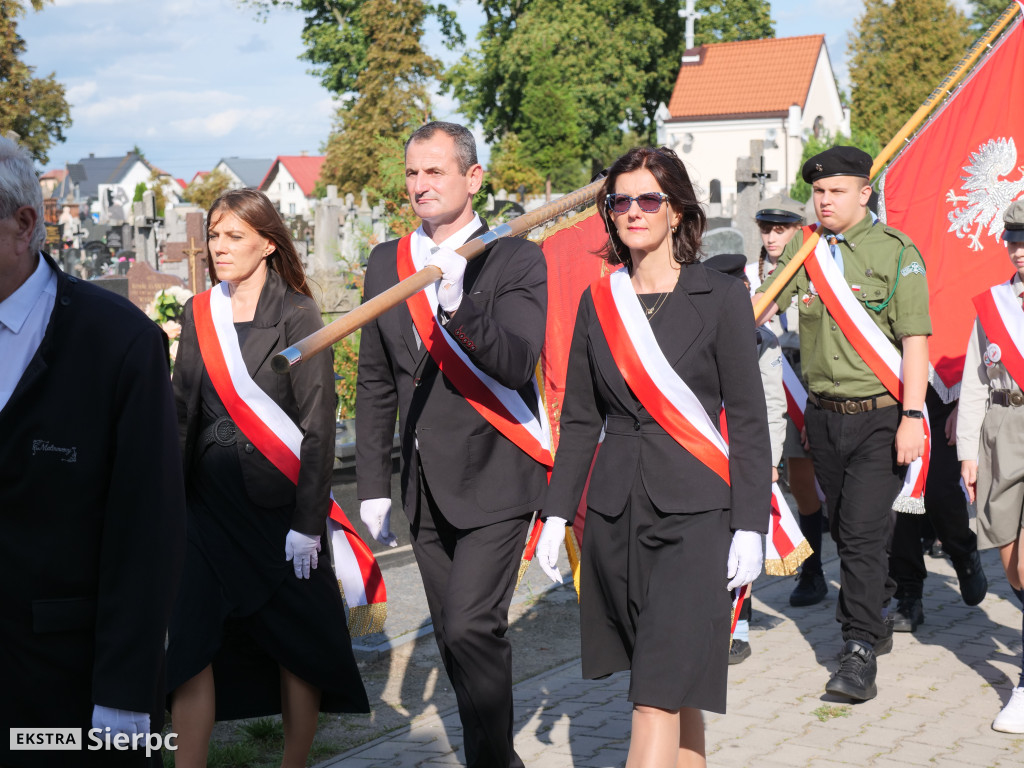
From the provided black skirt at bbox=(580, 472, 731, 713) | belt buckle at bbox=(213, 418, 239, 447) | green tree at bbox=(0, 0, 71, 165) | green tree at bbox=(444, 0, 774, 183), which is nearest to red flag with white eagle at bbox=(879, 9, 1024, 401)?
black skirt at bbox=(580, 472, 731, 713)

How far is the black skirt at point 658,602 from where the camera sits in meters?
3.60

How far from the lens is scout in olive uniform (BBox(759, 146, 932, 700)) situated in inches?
223

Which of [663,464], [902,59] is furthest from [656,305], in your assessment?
[902,59]

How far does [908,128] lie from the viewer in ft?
21.3

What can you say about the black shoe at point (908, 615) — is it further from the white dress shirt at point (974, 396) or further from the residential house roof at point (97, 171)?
the residential house roof at point (97, 171)

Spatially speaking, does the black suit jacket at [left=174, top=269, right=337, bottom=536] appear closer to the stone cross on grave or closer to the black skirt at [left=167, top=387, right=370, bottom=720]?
the black skirt at [left=167, top=387, right=370, bottom=720]

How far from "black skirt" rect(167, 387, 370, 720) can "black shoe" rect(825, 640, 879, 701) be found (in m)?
2.28

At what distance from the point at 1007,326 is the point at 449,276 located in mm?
2874

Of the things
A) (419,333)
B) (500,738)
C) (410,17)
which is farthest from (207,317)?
(410,17)

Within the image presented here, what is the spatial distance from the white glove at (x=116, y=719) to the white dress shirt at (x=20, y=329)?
0.66 meters

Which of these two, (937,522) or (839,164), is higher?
(839,164)

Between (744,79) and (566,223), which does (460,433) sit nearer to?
(566,223)

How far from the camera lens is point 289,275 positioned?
4449 millimetres

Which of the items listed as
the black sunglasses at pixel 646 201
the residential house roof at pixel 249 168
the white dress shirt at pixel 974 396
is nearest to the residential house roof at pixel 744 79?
the white dress shirt at pixel 974 396
